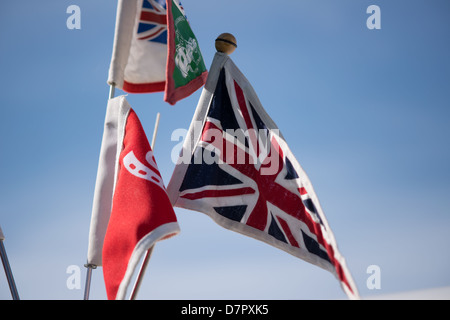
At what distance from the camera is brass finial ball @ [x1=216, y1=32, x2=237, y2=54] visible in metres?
7.03

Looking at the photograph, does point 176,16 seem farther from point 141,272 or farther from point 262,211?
point 141,272

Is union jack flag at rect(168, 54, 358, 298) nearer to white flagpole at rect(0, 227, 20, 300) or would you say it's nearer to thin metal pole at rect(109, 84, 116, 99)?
thin metal pole at rect(109, 84, 116, 99)

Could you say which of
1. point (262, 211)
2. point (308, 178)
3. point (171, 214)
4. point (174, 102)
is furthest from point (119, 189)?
point (308, 178)

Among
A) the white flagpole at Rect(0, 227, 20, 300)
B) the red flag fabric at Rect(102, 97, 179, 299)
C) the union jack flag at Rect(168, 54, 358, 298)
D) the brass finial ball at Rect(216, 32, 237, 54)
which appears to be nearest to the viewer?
the red flag fabric at Rect(102, 97, 179, 299)

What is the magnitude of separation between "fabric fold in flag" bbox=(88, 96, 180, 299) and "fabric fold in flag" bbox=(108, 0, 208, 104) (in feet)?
1.74

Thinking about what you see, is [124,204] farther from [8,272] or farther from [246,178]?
[8,272]

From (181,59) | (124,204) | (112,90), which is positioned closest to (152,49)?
(181,59)

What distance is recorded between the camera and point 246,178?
6754 millimetres

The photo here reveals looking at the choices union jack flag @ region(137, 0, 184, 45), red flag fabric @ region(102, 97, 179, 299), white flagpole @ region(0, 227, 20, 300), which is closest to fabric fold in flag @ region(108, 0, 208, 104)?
union jack flag @ region(137, 0, 184, 45)

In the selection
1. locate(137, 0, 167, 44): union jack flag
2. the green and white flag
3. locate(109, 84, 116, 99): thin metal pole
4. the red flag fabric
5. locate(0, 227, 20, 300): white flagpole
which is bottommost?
locate(0, 227, 20, 300): white flagpole

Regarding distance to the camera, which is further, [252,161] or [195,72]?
[195,72]

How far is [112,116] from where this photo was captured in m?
6.67

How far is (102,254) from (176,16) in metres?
2.84
